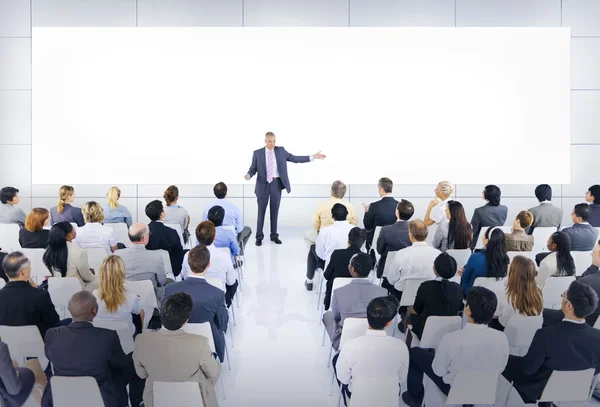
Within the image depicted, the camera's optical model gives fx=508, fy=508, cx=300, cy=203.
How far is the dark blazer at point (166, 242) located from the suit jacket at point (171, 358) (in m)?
2.26

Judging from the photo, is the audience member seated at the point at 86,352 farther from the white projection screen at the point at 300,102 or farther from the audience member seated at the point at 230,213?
the white projection screen at the point at 300,102

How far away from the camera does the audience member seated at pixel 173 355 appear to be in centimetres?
317

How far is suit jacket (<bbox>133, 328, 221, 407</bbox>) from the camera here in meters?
3.17

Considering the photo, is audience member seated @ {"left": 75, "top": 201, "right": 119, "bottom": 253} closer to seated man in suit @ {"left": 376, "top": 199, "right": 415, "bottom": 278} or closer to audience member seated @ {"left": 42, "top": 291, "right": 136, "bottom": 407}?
audience member seated @ {"left": 42, "top": 291, "right": 136, "bottom": 407}

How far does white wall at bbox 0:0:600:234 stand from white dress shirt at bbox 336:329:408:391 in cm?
658

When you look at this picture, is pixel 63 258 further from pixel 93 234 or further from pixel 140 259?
pixel 93 234

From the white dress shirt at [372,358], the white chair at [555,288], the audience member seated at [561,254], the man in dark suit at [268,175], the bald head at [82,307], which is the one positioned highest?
the man in dark suit at [268,175]

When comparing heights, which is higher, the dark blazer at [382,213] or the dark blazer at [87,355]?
the dark blazer at [382,213]

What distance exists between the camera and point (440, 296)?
13.2 ft

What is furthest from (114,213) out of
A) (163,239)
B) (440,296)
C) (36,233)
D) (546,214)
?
(546,214)

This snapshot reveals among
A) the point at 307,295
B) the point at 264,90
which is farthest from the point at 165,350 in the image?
the point at 264,90

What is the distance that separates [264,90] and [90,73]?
326 cm

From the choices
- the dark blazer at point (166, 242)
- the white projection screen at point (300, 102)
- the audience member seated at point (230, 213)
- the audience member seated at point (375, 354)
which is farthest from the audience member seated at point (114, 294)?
the white projection screen at point (300, 102)

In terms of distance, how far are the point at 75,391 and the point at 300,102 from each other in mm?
7235
